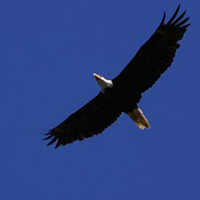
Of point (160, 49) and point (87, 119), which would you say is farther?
point (87, 119)

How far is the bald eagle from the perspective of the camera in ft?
72.7

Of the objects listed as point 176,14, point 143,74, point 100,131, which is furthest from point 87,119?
point 176,14

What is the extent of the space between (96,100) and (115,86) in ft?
3.59

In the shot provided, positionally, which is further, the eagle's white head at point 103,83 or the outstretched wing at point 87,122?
the outstretched wing at point 87,122

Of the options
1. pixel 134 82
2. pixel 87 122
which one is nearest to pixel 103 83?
pixel 134 82

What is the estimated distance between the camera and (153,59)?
73.4ft

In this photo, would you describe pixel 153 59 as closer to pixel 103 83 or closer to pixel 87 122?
A: pixel 103 83

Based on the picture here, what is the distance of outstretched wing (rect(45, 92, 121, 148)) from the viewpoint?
23.4m

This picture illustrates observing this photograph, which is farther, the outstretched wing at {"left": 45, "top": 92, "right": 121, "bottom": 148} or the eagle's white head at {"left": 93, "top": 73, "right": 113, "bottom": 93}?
the outstretched wing at {"left": 45, "top": 92, "right": 121, "bottom": 148}

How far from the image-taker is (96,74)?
2277cm

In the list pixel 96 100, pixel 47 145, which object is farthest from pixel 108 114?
pixel 47 145

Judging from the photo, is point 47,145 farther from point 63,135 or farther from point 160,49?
point 160,49

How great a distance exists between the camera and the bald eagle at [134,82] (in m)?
22.2

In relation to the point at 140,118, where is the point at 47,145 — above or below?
above
